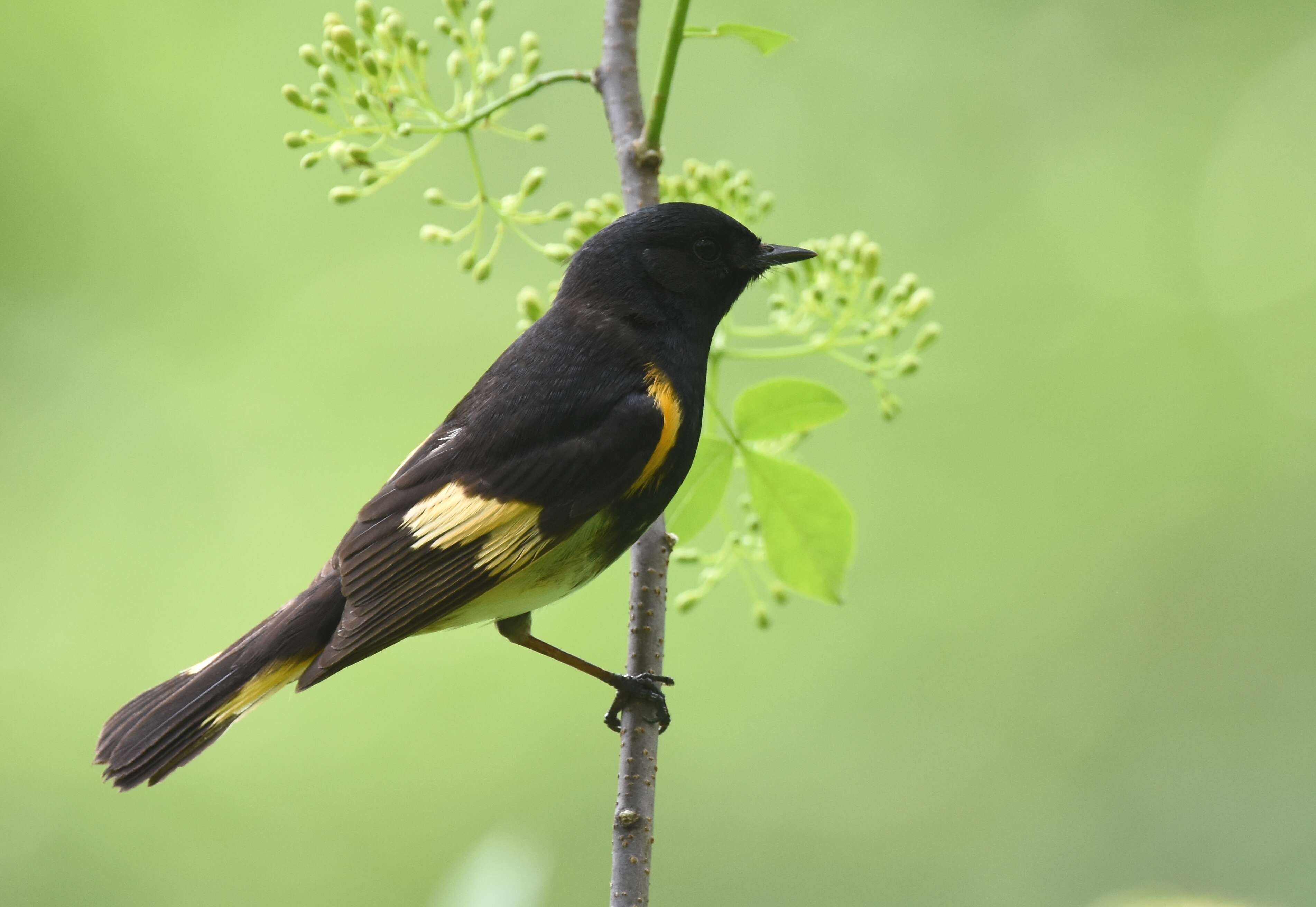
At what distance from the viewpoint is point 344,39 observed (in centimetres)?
190

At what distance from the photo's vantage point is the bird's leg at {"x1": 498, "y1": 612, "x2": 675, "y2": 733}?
73.1 inches

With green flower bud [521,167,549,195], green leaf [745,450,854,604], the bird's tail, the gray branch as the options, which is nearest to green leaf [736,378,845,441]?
green leaf [745,450,854,604]

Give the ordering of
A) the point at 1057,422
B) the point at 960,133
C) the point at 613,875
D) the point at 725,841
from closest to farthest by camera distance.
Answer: the point at 613,875
the point at 725,841
the point at 1057,422
the point at 960,133

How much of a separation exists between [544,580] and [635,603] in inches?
8.6

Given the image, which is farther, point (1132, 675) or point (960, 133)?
point (960, 133)

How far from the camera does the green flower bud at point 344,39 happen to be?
1.88m

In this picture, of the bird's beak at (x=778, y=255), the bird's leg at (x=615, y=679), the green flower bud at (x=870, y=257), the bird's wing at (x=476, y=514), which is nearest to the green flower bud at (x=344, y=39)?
the bird's wing at (x=476, y=514)

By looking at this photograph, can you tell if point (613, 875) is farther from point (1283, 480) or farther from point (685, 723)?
point (1283, 480)

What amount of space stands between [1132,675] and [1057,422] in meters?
0.96

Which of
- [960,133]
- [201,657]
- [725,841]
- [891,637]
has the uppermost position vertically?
[960,133]

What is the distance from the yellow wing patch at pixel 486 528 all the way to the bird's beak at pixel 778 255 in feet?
2.19

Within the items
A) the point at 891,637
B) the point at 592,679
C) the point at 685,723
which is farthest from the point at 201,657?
the point at 891,637

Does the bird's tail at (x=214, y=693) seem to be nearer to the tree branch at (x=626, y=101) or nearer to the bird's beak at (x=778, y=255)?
the tree branch at (x=626, y=101)

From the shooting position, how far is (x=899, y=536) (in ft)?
14.3
